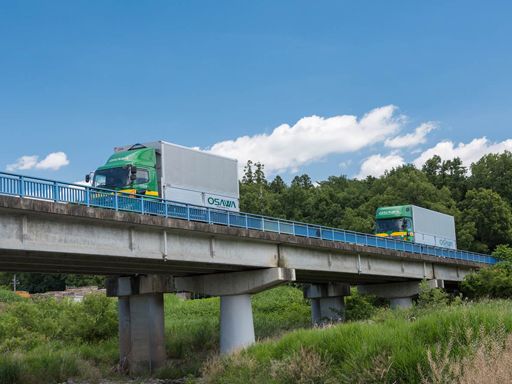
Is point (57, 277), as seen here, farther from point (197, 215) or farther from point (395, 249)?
point (197, 215)

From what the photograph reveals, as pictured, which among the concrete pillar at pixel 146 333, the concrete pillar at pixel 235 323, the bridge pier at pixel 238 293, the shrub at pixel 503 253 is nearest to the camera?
the concrete pillar at pixel 235 323

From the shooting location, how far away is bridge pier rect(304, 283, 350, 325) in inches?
1682

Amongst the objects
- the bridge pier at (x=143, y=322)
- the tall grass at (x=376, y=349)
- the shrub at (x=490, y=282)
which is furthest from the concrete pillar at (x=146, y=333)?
the shrub at (x=490, y=282)

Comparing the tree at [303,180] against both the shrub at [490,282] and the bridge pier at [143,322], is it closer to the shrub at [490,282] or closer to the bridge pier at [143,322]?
the shrub at [490,282]

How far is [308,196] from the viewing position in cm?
9912

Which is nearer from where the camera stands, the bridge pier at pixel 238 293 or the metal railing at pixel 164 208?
the metal railing at pixel 164 208

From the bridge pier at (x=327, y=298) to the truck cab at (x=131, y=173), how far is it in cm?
2016

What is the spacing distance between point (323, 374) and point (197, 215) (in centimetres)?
1148

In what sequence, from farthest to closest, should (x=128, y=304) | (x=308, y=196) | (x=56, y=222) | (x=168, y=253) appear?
(x=308, y=196) < (x=128, y=304) < (x=168, y=253) < (x=56, y=222)

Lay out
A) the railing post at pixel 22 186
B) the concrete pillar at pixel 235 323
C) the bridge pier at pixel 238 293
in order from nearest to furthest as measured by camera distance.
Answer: the railing post at pixel 22 186 < the concrete pillar at pixel 235 323 < the bridge pier at pixel 238 293

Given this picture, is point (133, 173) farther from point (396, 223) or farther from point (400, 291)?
point (396, 223)

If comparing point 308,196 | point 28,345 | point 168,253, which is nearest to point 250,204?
point 308,196

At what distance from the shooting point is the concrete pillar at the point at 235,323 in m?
27.1

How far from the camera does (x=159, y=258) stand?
2227 cm
